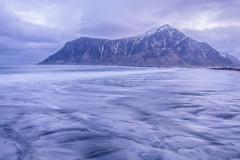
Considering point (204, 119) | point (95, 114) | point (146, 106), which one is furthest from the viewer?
point (146, 106)

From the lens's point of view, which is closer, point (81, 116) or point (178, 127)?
point (178, 127)

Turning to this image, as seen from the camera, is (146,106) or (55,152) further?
(146,106)

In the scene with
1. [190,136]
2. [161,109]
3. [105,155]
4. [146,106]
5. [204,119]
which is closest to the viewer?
[105,155]

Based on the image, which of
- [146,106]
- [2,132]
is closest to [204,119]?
[146,106]

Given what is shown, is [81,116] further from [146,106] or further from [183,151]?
[183,151]

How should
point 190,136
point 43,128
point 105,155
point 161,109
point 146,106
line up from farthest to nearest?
point 146,106 → point 161,109 → point 43,128 → point 190,136 → point 105,155

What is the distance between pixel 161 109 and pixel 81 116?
3.99 m

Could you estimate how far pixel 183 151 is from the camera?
584 cm

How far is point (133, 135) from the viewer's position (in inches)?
282

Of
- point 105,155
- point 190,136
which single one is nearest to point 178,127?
point 190,136

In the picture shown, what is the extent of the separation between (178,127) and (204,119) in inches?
71.5

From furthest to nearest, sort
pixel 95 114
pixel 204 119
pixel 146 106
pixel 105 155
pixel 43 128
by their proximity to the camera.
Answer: pixel 146 106, pixel 95 114, pixel 204 119, pixel 43 128, pixel 105 155

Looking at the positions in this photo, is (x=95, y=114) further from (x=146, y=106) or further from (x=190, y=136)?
(x=190, y=136)

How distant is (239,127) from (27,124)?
24.5 ft
